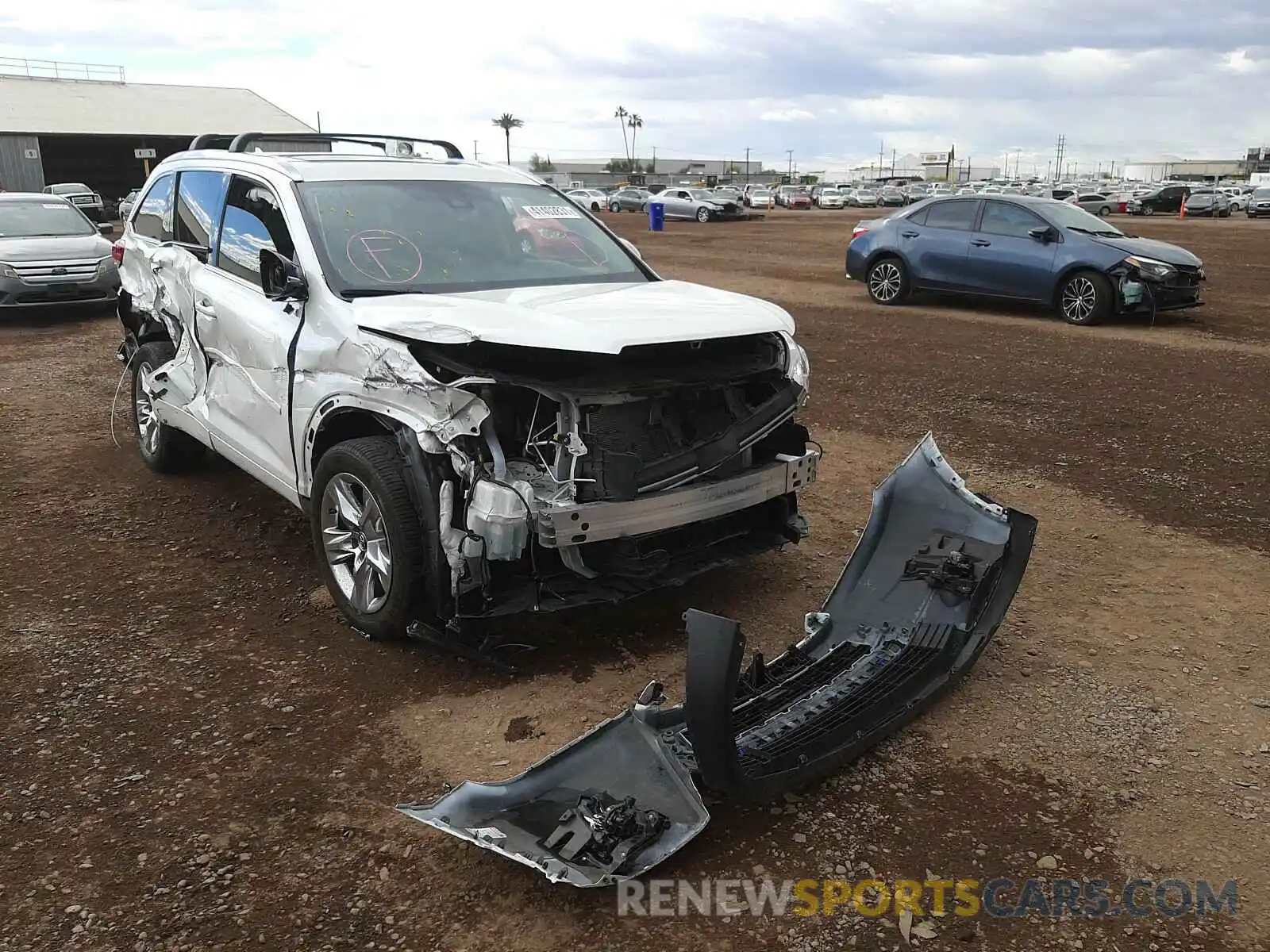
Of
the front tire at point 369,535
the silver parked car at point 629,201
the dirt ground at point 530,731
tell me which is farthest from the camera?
the silver parked car at point 629,201

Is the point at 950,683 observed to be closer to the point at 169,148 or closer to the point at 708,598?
the point at 708,598

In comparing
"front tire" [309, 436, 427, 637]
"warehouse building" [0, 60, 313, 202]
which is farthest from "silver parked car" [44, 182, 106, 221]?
"front tire" [309, 436, 427, 637]

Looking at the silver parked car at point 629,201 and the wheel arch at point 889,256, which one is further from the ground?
the silver parked car at point 629,201

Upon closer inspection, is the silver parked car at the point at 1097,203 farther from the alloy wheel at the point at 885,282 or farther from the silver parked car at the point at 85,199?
the silver parked car at the point at 85,199

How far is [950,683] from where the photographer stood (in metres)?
3.73

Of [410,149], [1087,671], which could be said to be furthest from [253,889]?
[410,149]

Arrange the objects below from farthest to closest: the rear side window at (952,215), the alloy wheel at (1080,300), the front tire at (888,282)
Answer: the front tire at (888,282) < the rear side window at (952,215) < the alloy wheel at (1080,300)

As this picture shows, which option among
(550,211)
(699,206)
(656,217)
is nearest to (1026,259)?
(550,211)

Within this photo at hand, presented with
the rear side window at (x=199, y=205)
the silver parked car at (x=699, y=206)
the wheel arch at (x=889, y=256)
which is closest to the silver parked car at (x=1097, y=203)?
the silver parked car at (x=699, y=206)

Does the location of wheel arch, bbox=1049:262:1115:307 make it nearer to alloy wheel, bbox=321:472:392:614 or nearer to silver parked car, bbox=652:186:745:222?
alloy wheel, bbox=321:472:392:614

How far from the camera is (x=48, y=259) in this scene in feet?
42.4

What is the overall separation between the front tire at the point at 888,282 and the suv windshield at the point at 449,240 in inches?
383

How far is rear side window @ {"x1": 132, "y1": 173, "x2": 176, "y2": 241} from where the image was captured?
5961mm

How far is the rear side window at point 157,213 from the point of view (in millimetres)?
5961
